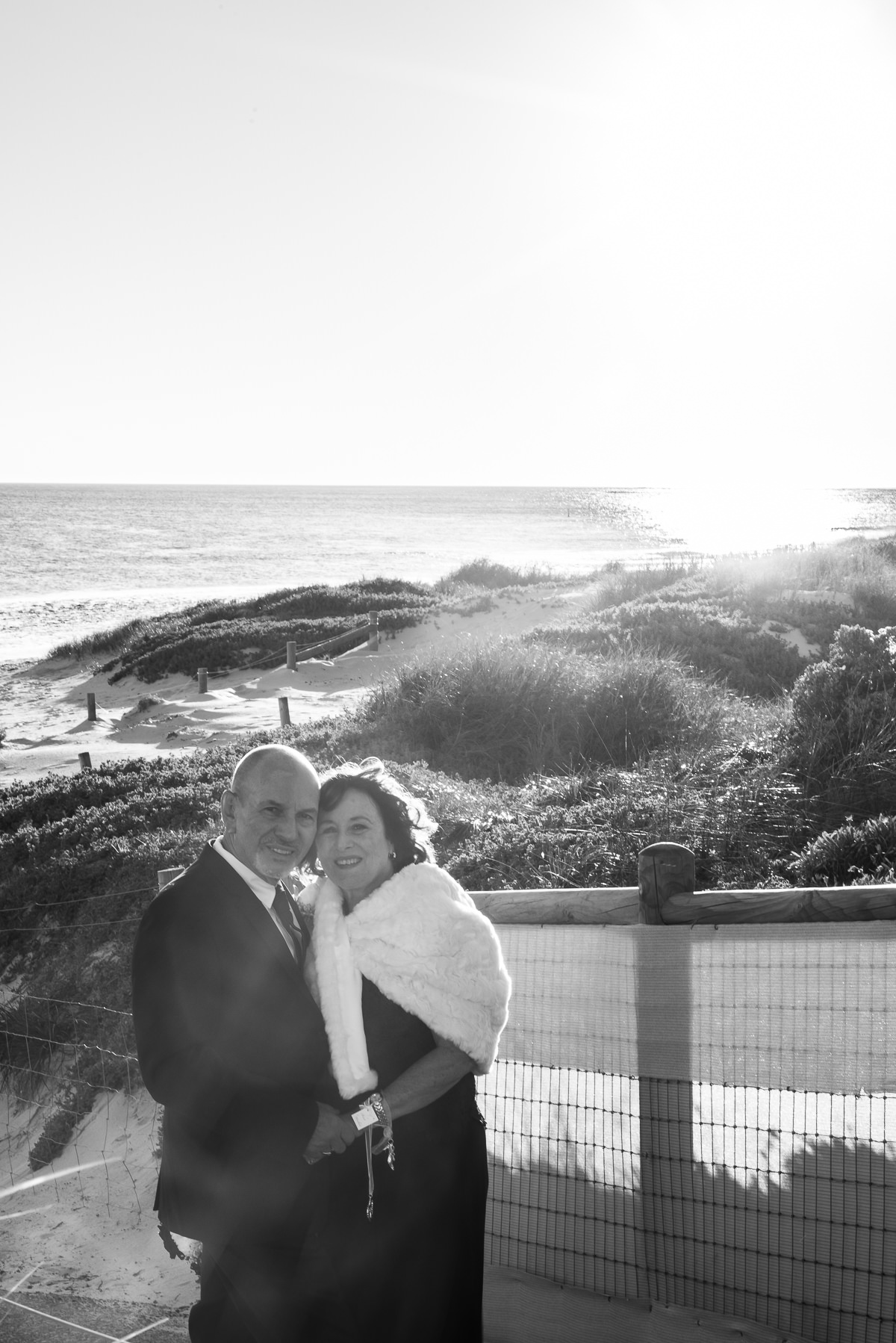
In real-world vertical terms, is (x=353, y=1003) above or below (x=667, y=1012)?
above

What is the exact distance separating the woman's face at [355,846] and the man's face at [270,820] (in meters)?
0.08

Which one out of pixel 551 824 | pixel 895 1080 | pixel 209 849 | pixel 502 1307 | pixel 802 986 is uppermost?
pixel 209 849

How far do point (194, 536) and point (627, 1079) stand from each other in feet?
279

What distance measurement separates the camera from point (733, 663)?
47.4 ft

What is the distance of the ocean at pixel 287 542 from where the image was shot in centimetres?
4472

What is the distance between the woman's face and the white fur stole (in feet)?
0.24

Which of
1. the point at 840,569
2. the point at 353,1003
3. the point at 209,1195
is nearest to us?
the point at 209,1195

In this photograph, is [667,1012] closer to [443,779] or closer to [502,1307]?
[502,1307]

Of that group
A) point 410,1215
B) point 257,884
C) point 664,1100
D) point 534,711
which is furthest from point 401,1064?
point 534,711

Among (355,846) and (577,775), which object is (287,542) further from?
(355,846)

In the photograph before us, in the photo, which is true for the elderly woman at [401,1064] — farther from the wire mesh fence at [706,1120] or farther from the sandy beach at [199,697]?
the sandy beach at [199,697]

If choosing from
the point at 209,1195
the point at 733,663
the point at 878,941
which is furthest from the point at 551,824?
the point at 733,663

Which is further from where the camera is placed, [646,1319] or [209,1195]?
[646,1319]

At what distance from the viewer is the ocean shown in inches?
1761
